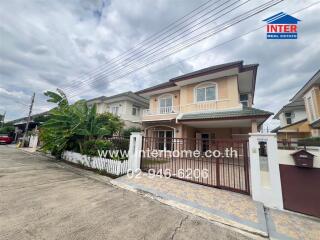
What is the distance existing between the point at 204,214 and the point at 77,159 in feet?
29.5

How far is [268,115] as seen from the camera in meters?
9.30

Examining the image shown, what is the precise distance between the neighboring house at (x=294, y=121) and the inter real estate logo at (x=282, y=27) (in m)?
16.7

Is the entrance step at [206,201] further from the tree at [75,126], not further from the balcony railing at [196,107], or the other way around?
the balcony railing at [196,107]

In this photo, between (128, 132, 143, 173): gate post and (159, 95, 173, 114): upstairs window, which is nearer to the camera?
(128, 132, 143, 173): gate post

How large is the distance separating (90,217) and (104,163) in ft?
14.7

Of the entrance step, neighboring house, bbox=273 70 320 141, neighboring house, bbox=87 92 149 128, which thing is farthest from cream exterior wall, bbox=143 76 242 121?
the entrance step

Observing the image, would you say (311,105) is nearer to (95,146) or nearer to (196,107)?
(196,107)

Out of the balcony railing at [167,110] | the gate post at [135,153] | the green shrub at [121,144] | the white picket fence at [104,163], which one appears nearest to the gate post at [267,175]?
the gate post at [135,153]

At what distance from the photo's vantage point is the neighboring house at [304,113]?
1359 cm

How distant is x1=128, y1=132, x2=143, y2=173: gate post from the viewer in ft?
24.9

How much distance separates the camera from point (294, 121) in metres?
21.8

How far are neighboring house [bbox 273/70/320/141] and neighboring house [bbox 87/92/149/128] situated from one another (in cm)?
1901

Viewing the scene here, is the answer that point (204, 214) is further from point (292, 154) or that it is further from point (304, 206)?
point (292, 154)

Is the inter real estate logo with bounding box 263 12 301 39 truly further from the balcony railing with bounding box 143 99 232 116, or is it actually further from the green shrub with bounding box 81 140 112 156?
the green shrub with bounding box 81 140 112 156
